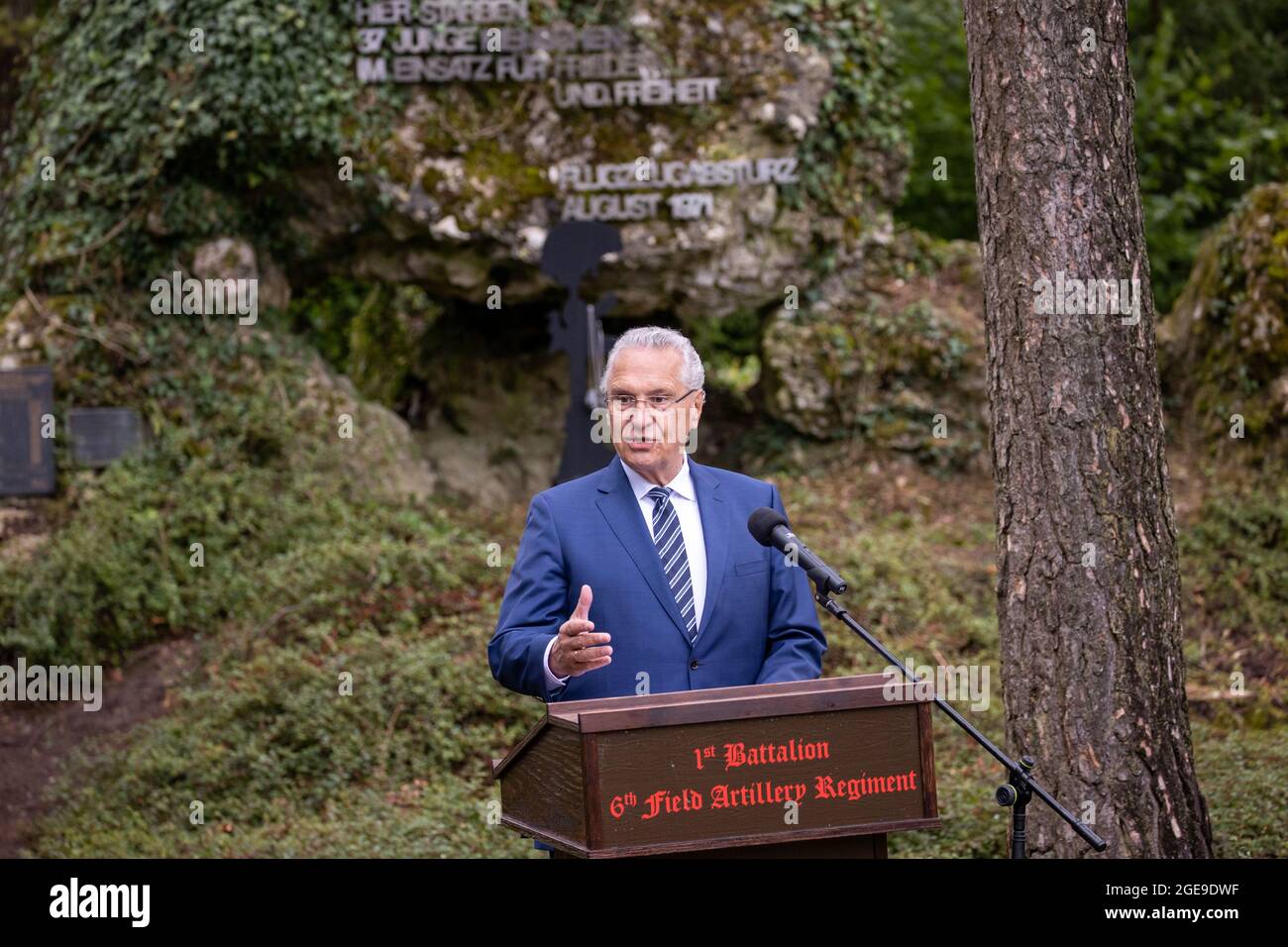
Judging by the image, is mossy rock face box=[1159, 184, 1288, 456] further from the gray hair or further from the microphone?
the microphone

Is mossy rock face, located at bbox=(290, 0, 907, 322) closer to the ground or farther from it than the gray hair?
farther from it

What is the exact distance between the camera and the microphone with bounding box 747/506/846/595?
10.6 ft

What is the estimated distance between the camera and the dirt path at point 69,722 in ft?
26.1

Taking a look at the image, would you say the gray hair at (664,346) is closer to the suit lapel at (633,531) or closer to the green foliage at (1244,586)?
the suit lapel at (633,531)

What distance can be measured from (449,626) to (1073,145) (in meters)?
5.32

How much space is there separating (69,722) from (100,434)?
7.88 feet

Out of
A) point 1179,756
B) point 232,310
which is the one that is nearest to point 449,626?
point 232,310

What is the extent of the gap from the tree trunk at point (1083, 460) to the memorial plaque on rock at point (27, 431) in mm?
7481

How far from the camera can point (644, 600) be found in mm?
3658

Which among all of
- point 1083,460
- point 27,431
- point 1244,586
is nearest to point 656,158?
point 27,431

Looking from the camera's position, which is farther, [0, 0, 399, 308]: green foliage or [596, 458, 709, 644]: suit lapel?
[0, 0, 399, 308]: green foliage

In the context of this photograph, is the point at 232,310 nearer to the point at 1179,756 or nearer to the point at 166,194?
the point at 166,194
